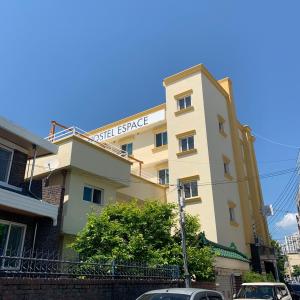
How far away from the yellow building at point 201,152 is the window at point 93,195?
6.54 metres

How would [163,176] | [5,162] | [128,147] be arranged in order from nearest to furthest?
[5,162] < [163,176] < [128,147]

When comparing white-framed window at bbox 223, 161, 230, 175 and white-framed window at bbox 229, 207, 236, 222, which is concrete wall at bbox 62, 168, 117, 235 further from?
white-framed window at bbox 223, 161, 230, 175

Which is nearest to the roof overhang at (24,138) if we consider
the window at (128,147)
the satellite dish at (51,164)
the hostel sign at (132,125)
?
the satellite dish at (51,164)

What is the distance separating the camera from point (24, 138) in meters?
15.1

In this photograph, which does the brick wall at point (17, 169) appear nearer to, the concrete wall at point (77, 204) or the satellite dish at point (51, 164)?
the satellite dish at point (51, 164)

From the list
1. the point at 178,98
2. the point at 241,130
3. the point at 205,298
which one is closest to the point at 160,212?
the point at 205,298

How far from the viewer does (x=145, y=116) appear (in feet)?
96.1

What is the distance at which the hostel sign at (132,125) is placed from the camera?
2845 centimetres

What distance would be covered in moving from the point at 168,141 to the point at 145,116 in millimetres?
4283

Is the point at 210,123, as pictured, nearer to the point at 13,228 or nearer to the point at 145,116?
the point at 145,116

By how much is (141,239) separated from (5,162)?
6.84 meters

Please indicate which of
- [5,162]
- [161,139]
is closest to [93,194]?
[5,162]

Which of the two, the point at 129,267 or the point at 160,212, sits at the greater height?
the point at 160,212

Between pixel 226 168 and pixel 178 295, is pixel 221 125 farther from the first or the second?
pixel 178 295
